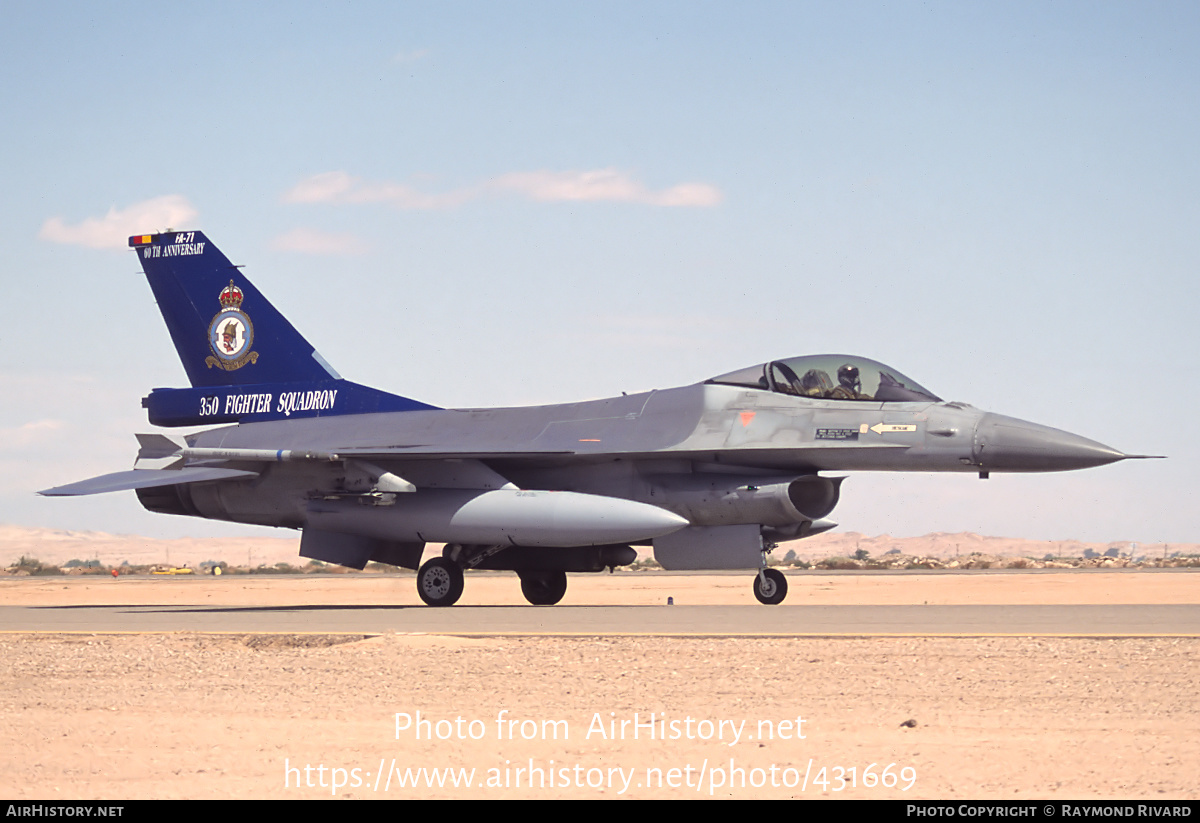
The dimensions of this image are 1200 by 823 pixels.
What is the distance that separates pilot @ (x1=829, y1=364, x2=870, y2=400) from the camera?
15734 millimetres

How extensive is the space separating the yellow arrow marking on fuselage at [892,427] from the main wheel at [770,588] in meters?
2.02

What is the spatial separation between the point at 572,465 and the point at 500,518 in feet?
4.99

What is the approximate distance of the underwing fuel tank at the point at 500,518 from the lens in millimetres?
15352

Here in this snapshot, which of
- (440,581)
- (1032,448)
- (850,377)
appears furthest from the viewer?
(440,581)

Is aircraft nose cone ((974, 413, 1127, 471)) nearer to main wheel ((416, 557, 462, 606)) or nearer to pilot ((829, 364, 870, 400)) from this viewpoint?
pilot ((829, 364, 870, 400))

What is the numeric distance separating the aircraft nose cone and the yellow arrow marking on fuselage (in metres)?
0.73

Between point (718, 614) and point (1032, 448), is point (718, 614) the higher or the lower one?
the lower one

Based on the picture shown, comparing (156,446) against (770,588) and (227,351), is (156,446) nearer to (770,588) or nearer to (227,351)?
(227,351)

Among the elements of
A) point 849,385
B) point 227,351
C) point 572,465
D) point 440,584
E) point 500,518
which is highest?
point 227,351

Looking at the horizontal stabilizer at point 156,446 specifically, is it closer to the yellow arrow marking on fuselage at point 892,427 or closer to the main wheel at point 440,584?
the main wheel at point 440,584

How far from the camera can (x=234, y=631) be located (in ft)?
41.5

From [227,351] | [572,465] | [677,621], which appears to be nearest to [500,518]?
[572,465]

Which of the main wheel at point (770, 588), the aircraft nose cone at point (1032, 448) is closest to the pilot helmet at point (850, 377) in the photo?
the aircraft nose cone at point (1032, 448)

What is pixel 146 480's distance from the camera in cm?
1828
